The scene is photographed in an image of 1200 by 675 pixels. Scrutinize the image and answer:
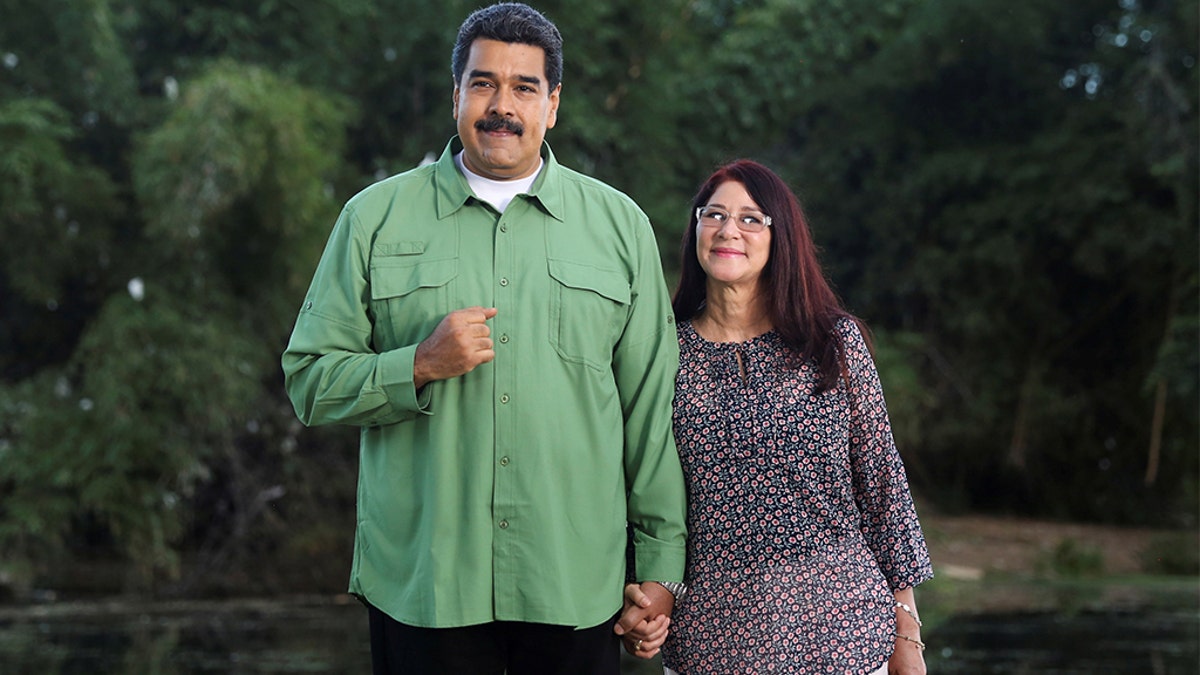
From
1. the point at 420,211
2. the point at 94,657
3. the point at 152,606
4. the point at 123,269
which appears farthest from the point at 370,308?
the point at 123,269

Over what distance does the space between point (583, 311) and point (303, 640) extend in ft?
17.3

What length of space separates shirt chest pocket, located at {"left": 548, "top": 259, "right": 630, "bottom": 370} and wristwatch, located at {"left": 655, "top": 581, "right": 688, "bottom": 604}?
17.8 inches

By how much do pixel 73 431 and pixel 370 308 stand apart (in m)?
6.85

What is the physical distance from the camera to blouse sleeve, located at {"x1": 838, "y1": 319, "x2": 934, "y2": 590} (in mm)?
3039

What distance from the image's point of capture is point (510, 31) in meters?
2.82

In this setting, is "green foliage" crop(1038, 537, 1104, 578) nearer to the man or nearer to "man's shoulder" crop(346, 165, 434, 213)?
the man

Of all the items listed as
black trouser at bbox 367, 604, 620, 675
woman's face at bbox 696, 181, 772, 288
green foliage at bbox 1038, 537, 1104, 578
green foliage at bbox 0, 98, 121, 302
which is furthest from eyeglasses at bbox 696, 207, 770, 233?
green foliage at bbox 1038, 537, 1104, 578

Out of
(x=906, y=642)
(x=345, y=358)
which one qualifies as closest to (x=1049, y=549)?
(x=906, y=642)

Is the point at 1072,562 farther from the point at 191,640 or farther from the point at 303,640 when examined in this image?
the point at 191,640

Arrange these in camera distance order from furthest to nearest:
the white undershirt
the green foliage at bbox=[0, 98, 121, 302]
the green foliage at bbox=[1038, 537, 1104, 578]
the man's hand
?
the green foliage at bbox=[1038, 537, 1104, 578], the green foliage at bbox=[0, 98, 121, 302], the white undershirt, the man's hand

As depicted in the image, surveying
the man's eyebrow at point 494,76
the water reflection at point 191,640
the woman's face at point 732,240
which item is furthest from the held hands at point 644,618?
the water reflection at point 191,640

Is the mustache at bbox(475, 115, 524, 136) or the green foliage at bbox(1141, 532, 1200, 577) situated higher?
the mustache at bbox(475, 115, 524, 136)

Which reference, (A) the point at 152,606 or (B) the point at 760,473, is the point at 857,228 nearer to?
(A) the point at 152,606

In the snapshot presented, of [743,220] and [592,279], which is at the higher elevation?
[743,220]
